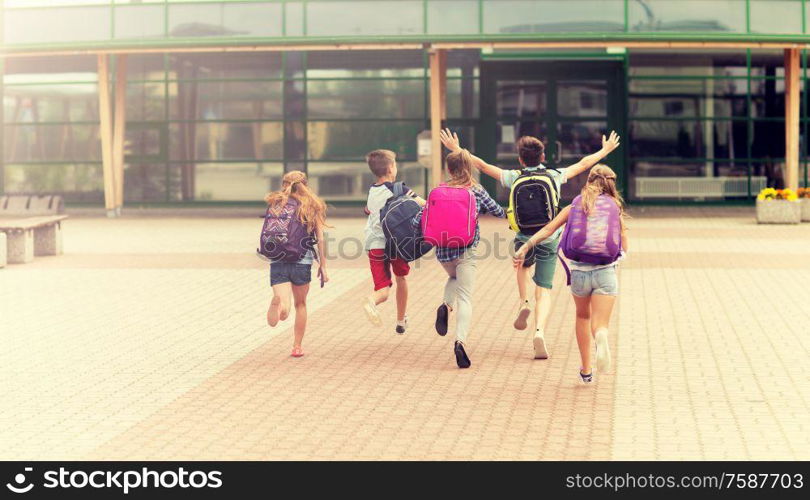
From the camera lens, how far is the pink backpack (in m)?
9.88

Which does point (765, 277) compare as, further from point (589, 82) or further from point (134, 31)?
point (134, 31)

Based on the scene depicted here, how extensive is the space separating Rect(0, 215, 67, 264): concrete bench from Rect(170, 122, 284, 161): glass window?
36.0 feet

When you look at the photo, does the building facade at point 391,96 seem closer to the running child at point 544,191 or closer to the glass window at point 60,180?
the glass window at point 60,180

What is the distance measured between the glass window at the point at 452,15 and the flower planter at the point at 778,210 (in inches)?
281

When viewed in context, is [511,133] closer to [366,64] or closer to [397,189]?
[366,64]

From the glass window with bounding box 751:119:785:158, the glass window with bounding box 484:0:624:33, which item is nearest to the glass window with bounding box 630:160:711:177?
the glass window with bounding box 751:119:785:158

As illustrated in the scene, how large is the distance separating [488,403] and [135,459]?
7.85 feet

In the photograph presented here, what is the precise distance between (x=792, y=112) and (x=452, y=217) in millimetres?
18771

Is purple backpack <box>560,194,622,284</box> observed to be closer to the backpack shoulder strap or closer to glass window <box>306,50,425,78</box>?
the backpack shoulder strap

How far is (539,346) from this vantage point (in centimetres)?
1023

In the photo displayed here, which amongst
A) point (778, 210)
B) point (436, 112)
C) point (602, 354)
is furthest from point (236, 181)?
point (602, 354)

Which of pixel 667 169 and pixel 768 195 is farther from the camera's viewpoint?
pixel 667 169

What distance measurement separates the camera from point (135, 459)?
6.98 meters
